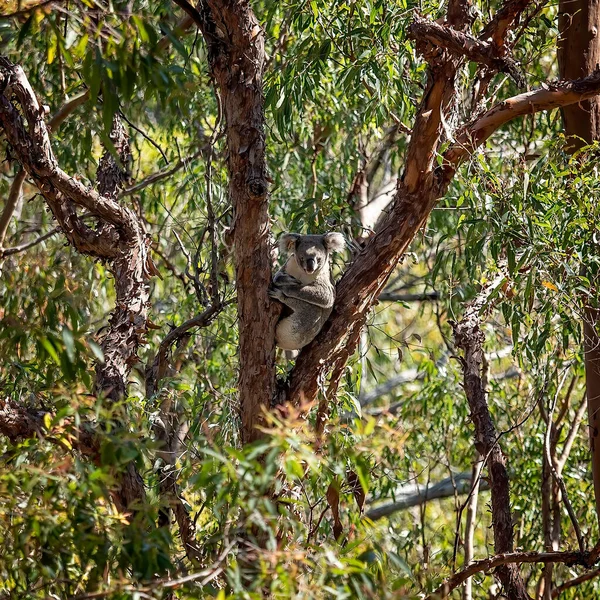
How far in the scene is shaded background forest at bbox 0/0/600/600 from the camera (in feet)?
7.06

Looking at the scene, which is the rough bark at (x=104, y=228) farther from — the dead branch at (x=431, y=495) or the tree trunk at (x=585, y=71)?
the dead branch at (x=431, y=495)

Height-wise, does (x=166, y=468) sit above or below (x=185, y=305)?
below

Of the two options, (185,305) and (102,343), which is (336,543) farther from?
(185,305)

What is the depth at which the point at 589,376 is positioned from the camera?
3947 mm

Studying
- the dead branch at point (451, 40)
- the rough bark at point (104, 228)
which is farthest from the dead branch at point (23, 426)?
the dead branch at point (451, 40)

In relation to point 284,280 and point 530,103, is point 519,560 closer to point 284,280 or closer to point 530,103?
point 284,280

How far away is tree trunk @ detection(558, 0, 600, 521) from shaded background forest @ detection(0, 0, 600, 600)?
10cm

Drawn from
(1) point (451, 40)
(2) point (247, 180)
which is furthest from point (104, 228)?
(1) point (451, 40)

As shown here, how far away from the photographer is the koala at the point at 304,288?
10.5 ft

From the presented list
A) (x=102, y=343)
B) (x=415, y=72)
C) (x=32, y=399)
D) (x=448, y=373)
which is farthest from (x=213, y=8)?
(x=448, y=373)

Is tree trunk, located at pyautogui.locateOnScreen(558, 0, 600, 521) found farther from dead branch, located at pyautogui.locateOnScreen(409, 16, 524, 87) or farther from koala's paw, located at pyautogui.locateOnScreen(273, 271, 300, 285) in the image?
koala's paw, located at pyautogui.locateOnScreen(273, 271, 300, 285)

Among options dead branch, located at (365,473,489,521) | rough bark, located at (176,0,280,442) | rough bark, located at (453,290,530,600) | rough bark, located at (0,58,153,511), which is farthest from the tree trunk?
dead branch, located at (365,473,489,521)

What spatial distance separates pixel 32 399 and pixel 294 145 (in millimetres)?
3123

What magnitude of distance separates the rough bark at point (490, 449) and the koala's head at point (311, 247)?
0.66m
